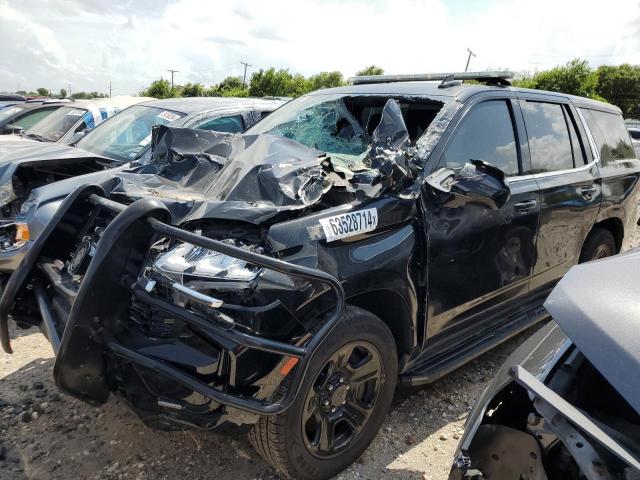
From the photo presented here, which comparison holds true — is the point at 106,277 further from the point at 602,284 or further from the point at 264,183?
the point at 602,284

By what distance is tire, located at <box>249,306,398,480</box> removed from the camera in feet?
6.98

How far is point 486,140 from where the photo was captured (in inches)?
124

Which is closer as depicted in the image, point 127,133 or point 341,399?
point 341,399

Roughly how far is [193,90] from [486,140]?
3072cm

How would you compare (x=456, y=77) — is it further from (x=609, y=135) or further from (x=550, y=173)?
(x=609, y=135)

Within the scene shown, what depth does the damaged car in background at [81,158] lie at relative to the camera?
11.8 feet

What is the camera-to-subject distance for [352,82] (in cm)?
419

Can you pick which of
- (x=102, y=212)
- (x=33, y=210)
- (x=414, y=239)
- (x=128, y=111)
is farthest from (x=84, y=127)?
(x=414, y=239)

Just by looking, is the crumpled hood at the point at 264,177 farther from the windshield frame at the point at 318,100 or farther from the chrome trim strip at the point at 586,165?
the chrome trim strip at the point at 586,165

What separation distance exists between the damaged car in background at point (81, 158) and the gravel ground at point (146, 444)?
1.09 meters

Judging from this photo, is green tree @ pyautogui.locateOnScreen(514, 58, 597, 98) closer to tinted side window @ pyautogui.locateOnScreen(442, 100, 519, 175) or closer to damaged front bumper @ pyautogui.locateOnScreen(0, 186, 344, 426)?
tinted side window @ pyautogui.locateOnScreen(442, 100, 519, 175)

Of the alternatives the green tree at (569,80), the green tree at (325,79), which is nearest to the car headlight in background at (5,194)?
the green tree at (569,80)

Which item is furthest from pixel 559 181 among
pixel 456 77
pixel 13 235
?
pixel 13 235

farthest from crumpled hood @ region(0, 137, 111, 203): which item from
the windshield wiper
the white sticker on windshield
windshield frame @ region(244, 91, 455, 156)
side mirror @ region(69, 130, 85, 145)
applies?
windshield frame @ region(244, 91, 455, 156)
